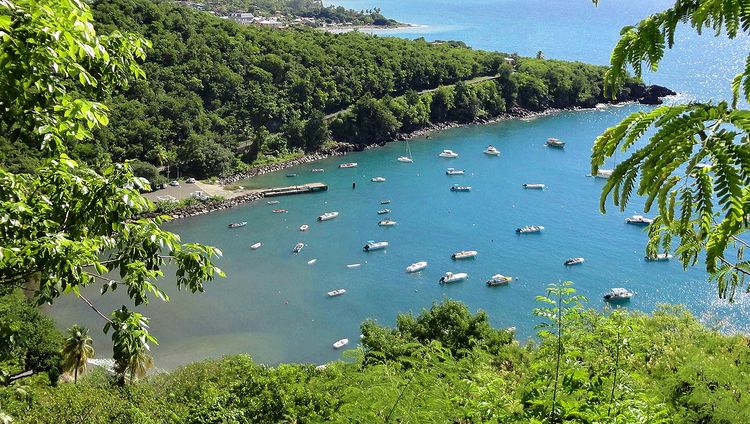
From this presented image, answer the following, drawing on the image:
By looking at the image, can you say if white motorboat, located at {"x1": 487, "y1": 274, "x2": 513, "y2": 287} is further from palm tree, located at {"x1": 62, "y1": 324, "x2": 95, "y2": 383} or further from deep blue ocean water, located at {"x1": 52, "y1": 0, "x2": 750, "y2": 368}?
palm tree, located at {"x1": 62, "y1": 324, "x2": 95, "y2": 383}

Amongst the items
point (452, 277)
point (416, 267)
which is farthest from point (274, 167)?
point (452, 277)

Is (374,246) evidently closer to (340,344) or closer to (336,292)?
(336,292)

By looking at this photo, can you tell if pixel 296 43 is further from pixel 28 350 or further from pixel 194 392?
pixel 194 392

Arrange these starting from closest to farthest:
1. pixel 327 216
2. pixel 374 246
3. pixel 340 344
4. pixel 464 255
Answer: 1. pixel 340 344
2. pixel 464 255
3. pixel 374 246
4. pixel 327 216

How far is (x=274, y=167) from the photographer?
134 ft

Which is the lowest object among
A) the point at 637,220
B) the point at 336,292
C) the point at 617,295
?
the point at 336,292

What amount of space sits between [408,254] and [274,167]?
611 inches

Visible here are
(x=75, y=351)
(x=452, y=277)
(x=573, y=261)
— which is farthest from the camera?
(x=573, y=261)

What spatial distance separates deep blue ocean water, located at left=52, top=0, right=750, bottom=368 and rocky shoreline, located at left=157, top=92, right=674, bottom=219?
88cm

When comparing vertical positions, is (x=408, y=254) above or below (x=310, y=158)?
below

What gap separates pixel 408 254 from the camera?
1145 inches

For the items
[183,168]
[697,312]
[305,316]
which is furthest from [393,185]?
[697,312]

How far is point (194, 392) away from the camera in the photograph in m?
13.5

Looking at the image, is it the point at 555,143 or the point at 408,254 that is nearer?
the point at 408,254
